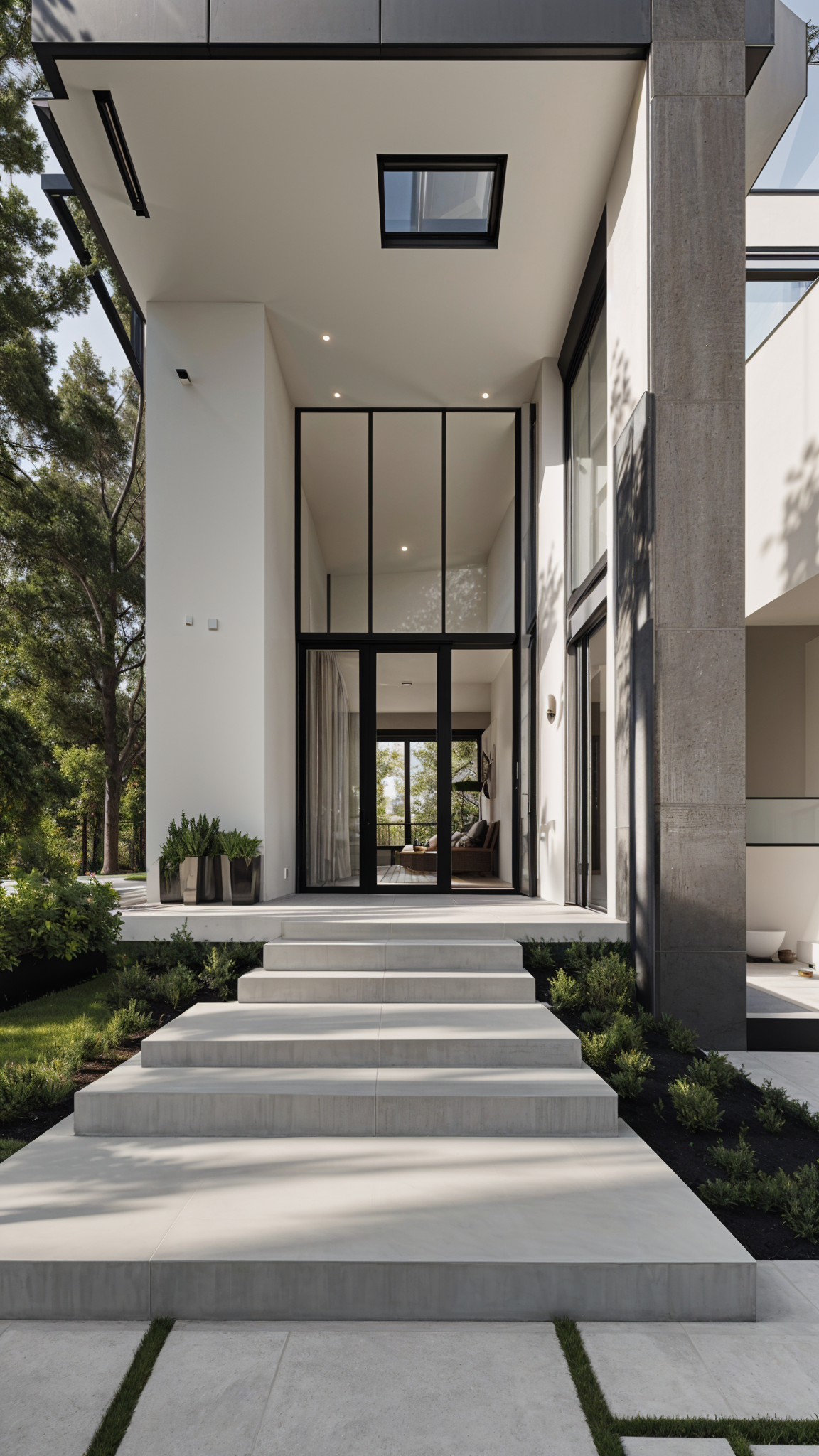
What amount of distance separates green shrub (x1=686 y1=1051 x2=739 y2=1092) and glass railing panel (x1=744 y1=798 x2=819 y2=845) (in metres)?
4.61

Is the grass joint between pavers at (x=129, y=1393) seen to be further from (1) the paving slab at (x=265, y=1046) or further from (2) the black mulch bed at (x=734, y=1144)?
(2) the black mulch bed at (x=734, y=1144)

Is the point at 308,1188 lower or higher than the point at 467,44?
lower

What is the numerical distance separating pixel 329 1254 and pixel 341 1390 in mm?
370

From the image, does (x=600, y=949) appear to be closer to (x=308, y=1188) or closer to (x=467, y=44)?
(x=308, y=1188)

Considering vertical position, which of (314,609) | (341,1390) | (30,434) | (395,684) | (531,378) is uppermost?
(30,434)

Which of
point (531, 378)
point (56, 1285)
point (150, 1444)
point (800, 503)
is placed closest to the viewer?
point (150, 1444)

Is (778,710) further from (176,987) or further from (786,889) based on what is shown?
(176,987)

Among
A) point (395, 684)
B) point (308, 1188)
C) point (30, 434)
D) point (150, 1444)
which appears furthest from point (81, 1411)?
point (30, 434)

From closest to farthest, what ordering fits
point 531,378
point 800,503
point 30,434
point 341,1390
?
point 341,1390
point 800,503
point 531,378
point 30,434

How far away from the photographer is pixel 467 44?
16.8 ft

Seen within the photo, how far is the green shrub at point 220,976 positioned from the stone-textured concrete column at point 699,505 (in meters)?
2.51

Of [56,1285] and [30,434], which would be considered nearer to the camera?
[56,1285]

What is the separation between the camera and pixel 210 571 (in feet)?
23.6

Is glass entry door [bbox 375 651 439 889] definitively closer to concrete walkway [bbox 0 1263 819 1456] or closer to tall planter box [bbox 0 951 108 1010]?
tall planter box [bbox 0 951 108 1010]
